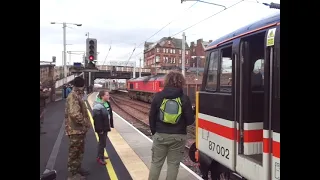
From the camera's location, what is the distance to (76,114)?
15.7ft

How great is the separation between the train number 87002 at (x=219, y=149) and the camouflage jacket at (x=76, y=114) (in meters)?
1.97

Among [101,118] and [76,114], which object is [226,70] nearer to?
[76,114]

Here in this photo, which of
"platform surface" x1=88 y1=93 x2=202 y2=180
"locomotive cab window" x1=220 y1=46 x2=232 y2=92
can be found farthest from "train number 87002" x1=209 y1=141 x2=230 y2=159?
"platform surface" x1=88 y1=93 x2=202 y2=180

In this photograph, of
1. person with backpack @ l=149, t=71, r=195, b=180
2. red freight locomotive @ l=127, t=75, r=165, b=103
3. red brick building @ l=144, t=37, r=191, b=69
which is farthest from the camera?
red brick building @ l=144, t=37, r=191, b=69

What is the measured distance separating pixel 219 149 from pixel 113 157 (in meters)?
3.24

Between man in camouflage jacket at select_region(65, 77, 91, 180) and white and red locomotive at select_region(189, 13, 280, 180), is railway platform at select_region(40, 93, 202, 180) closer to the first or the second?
man in camouflage jacket at select_region(65, 77, 91, 180)

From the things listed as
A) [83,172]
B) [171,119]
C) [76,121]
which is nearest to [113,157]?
[83,172]

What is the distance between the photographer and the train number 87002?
3875mm

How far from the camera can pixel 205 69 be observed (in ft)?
16.0

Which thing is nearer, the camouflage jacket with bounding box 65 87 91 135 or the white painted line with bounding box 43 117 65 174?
the camouflage jacket with bounding box 65 87 91 135

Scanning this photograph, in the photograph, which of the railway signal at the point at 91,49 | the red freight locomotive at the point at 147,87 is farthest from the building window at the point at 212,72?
the red freight locomotive at the point at 147,87

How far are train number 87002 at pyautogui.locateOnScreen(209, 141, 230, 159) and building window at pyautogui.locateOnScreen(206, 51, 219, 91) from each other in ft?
2.56
